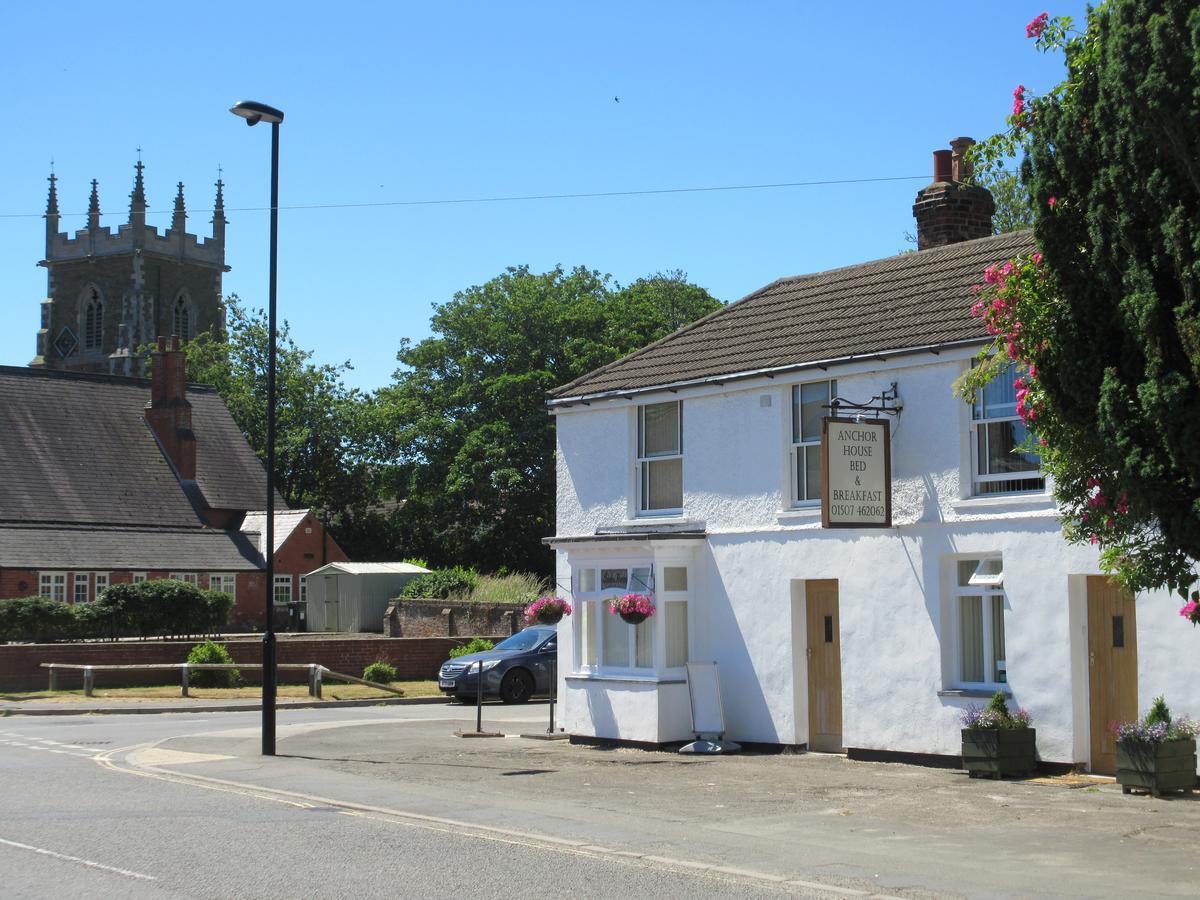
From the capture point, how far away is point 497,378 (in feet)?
190

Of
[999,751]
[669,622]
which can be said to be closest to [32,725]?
[669,622]

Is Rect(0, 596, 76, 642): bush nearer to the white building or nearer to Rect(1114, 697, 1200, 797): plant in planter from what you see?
the white building

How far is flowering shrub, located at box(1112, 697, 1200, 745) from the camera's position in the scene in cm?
1448

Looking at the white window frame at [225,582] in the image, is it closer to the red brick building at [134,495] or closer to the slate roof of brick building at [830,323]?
the red brick building at [134,495]

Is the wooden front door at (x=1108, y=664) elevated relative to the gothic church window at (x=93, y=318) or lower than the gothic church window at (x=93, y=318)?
lower

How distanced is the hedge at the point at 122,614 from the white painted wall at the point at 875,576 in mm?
20600

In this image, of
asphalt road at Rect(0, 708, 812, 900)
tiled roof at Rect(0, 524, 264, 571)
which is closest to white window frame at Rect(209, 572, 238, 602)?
tiled roof at Rect(0, 524, 264, 571)

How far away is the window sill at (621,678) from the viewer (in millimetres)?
20312

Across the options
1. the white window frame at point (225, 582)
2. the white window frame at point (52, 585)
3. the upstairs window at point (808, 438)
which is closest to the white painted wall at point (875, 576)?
the upstairs window at point (808, 438)

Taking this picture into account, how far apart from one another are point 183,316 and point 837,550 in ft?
299

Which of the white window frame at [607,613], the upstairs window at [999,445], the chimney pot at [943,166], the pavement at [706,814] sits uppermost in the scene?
the chimney pot at [943,166]

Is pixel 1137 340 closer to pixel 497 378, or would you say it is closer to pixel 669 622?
pixel 669 622

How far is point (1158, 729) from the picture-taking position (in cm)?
1450

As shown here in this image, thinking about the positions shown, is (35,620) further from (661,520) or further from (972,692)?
(972,692)
